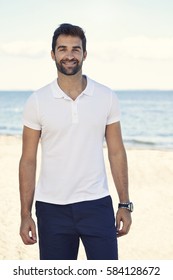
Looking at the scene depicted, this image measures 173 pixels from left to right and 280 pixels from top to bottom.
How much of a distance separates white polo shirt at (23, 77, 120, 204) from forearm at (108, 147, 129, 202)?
0.55 feet

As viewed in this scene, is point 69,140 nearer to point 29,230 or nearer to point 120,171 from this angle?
point 120,171

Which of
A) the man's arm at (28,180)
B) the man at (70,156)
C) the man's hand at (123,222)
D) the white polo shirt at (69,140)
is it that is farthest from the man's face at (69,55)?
the man's hand at (123,222)

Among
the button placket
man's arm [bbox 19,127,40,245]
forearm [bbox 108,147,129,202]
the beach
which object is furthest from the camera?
the beach

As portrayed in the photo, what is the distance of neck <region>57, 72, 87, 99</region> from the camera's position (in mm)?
3779

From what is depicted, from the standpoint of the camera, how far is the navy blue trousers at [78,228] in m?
3.68

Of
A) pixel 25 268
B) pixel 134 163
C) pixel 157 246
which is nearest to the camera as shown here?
pixel 25 268

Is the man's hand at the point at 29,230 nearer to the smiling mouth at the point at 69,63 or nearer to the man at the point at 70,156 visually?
the man at the point at 70,156

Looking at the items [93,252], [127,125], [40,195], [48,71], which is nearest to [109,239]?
[93,252]

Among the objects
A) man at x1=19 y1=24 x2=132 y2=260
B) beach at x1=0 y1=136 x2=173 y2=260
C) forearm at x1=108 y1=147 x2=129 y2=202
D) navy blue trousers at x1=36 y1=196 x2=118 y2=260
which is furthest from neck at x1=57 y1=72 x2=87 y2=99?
beach at x1=0 y1=136 x2=173 y2=260

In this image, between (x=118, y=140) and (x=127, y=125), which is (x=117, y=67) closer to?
(x=127, y=125)

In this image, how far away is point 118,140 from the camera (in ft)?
12.7

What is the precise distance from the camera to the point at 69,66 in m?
3.72

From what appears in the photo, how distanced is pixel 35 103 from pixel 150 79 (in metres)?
106

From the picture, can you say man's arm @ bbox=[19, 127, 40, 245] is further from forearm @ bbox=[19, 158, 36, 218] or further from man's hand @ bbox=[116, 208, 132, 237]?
man's hand @ bbox=[116, 208, 132, 237]
